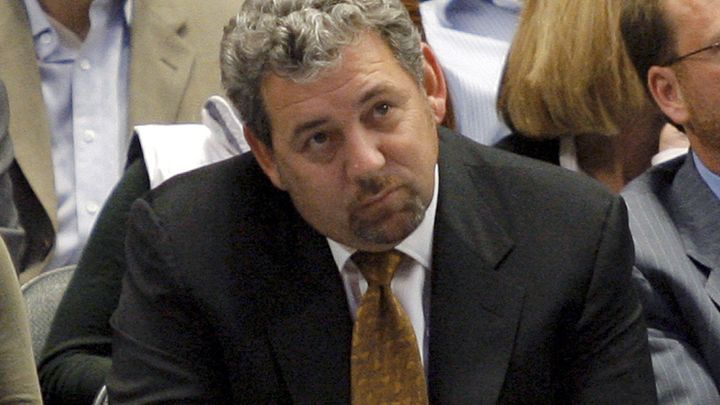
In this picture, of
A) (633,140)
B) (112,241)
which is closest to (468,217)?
(112,241)

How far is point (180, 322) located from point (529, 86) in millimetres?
969

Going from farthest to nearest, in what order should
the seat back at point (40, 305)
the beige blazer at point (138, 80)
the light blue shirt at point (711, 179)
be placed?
1. the beige blazer at point (138, 80)
2. the seat back at point (40, 305)
3. the light blue shirt at point (711, 179)

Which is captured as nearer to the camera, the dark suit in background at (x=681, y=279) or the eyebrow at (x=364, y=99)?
the eyebrow at (x=364, y=99)

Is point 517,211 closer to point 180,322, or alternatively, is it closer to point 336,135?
point 336,135

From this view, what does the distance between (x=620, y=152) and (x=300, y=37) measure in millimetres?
1071

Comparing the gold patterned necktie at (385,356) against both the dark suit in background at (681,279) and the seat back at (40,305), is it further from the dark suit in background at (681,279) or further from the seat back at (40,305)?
the seat back at (40,305)

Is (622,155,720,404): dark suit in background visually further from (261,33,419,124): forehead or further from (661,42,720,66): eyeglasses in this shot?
(261,33,419,124): forehead

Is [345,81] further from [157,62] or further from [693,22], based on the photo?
[157,62]

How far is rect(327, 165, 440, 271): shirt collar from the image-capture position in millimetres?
2010

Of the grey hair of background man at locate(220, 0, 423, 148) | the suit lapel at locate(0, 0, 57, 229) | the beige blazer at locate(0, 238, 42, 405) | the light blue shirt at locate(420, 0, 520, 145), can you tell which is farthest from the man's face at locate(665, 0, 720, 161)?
the suit lapel at locate(0, 0, 57, 229)

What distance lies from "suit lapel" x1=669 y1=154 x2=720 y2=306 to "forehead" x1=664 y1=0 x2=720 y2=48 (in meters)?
0.17

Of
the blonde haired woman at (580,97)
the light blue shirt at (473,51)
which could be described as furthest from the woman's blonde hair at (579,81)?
the light blue shirt at (473,51)

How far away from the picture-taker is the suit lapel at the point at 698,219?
2125mm

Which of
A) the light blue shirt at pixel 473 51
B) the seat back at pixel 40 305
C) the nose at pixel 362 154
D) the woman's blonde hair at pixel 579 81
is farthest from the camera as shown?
the light blue shirt at pixel 473 51
